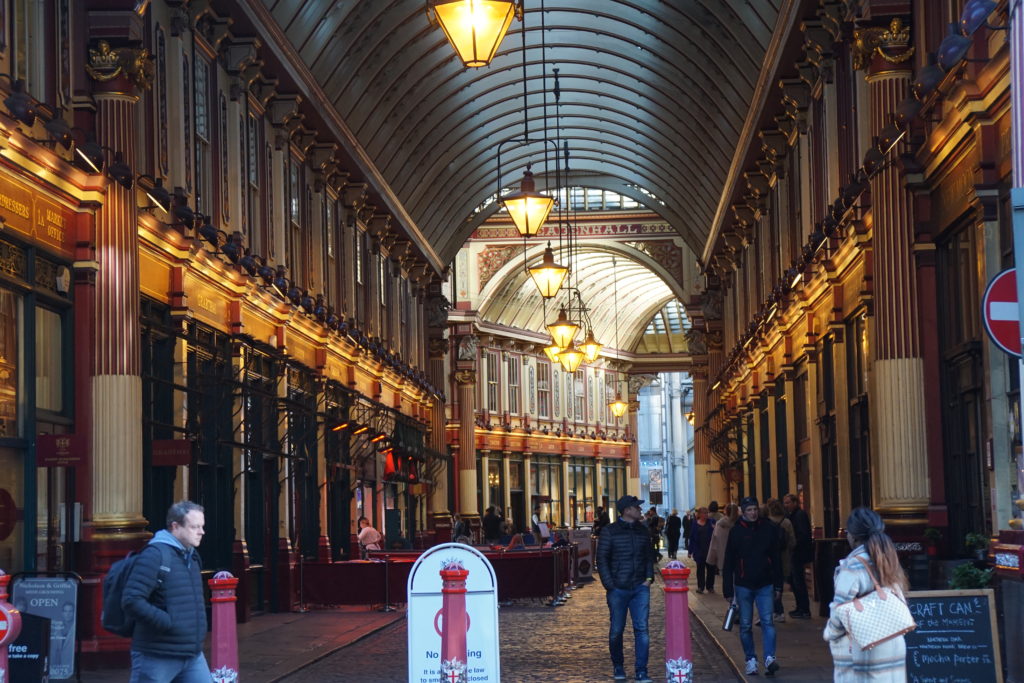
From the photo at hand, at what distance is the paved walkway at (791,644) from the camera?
14422mm

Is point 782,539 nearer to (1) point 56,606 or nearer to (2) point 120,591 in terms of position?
(1) point 56,606

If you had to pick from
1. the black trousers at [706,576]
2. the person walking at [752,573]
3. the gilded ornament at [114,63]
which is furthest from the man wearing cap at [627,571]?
the black trousers at [706,576]

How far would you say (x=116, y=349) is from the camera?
15.5 metres

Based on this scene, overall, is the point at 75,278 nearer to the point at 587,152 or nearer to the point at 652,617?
the point at 652,617

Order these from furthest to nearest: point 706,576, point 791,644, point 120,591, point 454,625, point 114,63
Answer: point 706,576
point 791,644
point 114,63
point 454,625
point 120,591

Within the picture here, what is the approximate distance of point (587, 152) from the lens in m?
41.5

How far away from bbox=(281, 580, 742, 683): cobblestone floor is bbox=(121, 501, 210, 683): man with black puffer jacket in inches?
262

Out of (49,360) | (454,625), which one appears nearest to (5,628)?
(454,625)

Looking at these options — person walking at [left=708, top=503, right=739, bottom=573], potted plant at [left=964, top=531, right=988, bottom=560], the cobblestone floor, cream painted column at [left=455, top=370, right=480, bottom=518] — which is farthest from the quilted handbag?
cream painted column at [left=455, top=370, right=480, bottom=518]

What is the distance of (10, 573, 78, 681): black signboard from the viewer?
41.9 feet

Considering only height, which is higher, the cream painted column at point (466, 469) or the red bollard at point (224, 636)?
the cream painted column at point (466, 469)

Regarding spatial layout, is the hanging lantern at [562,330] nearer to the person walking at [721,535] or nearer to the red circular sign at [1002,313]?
the person walking at [721,535]

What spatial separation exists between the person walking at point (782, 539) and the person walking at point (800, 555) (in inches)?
4.6

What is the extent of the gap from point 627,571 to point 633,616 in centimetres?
41
